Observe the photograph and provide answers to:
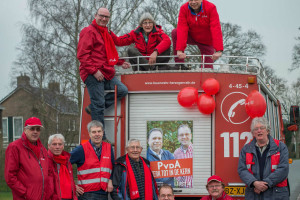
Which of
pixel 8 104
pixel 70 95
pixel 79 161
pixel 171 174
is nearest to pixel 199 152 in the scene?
pixel 171 174

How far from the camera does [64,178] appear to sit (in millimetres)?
5891

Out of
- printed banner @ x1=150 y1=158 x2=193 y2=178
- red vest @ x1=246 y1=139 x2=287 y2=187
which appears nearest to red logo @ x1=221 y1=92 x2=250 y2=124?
red vest @ x1=246 y1=139 x2=287 y2=187

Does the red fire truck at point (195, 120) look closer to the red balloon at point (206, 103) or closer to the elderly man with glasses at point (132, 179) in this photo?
the red balloon at point (206, 103)

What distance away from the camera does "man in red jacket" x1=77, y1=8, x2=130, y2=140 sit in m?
6.80

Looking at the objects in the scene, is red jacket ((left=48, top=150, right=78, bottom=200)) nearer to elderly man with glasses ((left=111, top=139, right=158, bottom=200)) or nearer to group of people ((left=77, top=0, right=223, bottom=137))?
elderly man with glasses ((left=111, top=139, right=158, bottom=200))

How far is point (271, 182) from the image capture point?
592 centimetres

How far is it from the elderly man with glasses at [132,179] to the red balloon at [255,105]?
174 cm

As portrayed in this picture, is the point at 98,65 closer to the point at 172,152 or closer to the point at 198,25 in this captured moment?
the point at 172,152

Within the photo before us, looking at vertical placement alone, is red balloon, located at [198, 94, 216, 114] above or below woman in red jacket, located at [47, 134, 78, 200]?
above

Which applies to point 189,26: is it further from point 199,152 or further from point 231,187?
point 231,187

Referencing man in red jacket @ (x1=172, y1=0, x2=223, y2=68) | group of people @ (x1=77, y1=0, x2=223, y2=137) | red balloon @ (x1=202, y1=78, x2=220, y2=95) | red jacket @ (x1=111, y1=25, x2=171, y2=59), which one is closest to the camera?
red balloon @ (x1=202, y1=78, x2=220, y2=95)

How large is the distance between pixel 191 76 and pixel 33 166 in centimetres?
281

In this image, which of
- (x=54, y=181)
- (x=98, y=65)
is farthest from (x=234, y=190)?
(x=98, y=65)

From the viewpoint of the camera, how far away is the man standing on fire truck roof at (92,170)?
20.1ft
